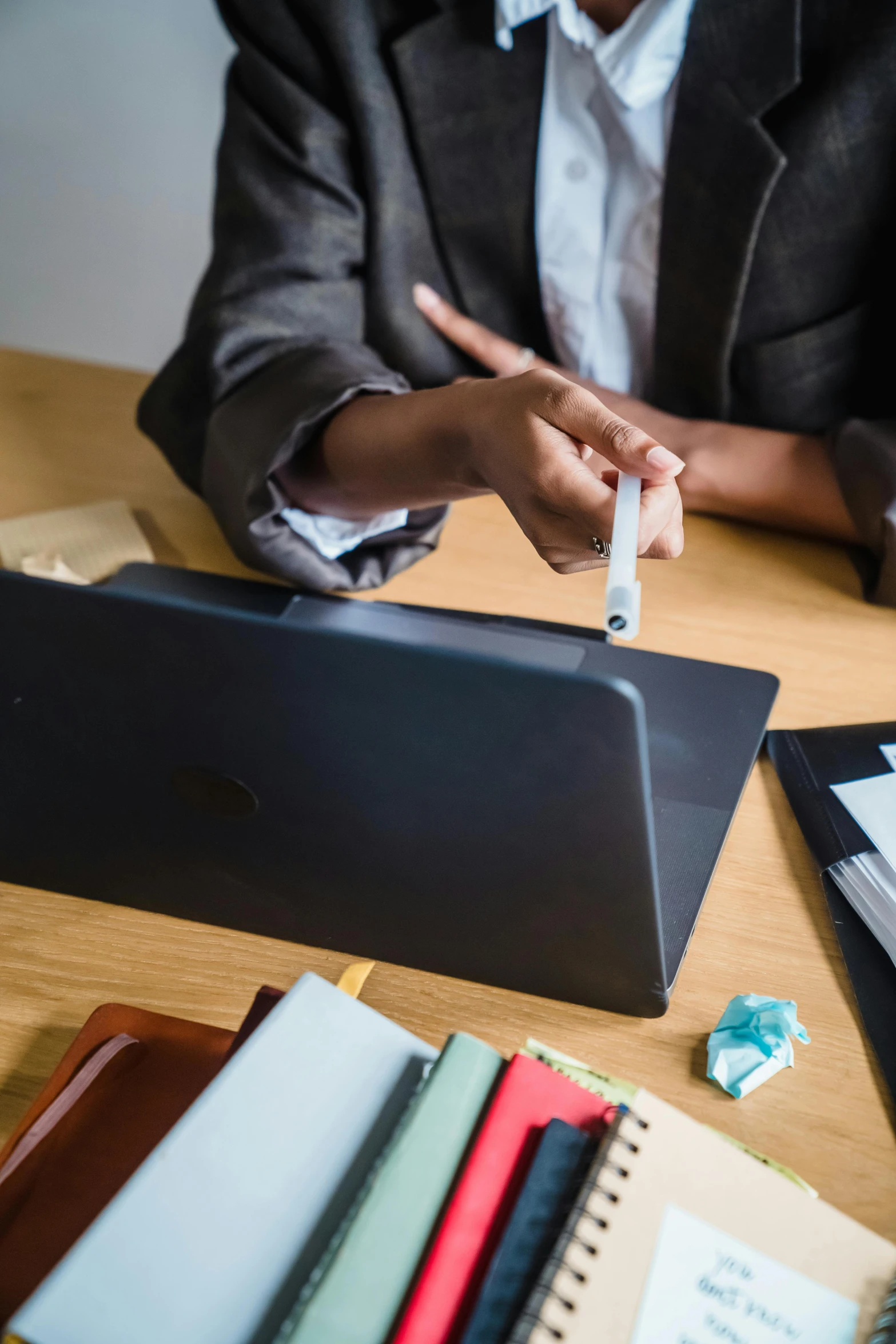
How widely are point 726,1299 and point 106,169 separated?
1700 mm

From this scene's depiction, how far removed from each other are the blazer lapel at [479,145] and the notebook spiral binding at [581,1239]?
777mm

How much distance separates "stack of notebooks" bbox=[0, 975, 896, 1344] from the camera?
0.31m

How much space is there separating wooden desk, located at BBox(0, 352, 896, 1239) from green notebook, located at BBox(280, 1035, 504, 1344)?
0.33 ft

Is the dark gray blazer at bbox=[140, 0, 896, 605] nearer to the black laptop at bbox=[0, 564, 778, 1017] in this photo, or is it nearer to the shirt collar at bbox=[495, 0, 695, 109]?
the shirt collar at bbox=[495, 0, 695, 109]

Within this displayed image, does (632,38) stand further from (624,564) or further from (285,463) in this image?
(624,564)

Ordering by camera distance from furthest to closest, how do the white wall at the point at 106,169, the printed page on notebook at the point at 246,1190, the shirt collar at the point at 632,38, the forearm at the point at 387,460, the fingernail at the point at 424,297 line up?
1. the white wall at the point at 106,169
2. the fingernail at the point at 424,297
3. the shirt collar at the point at 632,38
4. the forearm at the point at 387,460
5. the printed page on notebook at the point at 246,1190

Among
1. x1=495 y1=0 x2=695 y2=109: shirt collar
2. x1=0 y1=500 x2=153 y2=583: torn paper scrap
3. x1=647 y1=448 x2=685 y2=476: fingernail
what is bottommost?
x1=0 y1=500 x2=153 y2=583: torn paper scrap

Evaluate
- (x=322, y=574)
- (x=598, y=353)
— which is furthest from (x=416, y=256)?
(x=322, y=574)

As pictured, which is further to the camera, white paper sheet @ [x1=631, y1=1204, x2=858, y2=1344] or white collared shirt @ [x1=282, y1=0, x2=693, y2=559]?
white collared shirt @ [x1=282, y1=0, x2=693, y2=559]

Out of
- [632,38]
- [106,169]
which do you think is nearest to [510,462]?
[632,38]

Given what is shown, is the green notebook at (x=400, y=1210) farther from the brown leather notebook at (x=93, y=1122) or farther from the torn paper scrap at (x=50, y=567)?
the torn paper scrap at (x=50, y=567)

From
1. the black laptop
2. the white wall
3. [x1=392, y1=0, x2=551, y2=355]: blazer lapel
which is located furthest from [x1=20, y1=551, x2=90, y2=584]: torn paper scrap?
the white wall

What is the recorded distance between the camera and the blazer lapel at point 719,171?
74 cm

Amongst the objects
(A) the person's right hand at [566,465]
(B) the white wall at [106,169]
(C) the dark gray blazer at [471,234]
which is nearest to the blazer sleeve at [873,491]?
(C) the dark gray blazer at [471,234]
